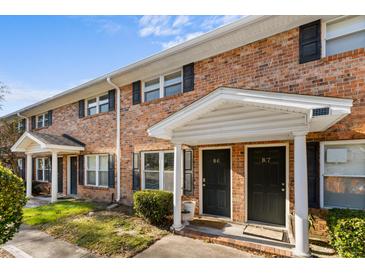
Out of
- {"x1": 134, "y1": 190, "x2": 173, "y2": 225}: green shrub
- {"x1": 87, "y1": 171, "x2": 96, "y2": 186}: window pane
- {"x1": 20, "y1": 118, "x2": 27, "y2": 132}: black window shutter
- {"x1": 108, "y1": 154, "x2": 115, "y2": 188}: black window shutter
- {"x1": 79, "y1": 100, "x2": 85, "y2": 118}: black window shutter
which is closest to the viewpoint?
{"x1": 134, "y1": 190, "x2": 173, "y2": 225}: green shrub

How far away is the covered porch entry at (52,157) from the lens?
10.5m

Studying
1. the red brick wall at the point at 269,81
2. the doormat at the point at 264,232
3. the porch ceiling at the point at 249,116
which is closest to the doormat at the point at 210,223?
the red brick wall at the point at 269,81

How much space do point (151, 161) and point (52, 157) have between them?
18.5 feet

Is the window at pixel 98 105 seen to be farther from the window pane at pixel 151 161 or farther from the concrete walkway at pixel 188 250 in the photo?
the concrete walkway at pixel 188 250

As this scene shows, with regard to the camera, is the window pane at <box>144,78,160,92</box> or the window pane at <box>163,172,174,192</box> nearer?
the window pane at <box>163,172,174,192</box>

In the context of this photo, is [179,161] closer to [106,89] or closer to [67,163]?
[106,89]

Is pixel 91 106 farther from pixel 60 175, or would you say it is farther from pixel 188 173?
→ pixel 188 173

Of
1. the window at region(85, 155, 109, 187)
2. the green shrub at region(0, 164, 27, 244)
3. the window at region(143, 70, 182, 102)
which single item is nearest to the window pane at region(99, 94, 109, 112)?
the window at region(85, 155, 109, 187)

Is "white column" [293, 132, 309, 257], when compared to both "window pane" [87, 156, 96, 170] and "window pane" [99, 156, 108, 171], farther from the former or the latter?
"window pane" [87, 156, 96, 170]

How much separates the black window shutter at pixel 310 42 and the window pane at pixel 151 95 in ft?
16.6

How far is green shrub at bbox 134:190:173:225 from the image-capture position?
21.4 feet

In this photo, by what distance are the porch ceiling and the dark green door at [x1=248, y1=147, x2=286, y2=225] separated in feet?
3.75

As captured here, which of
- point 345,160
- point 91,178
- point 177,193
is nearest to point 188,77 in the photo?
point 177,193
